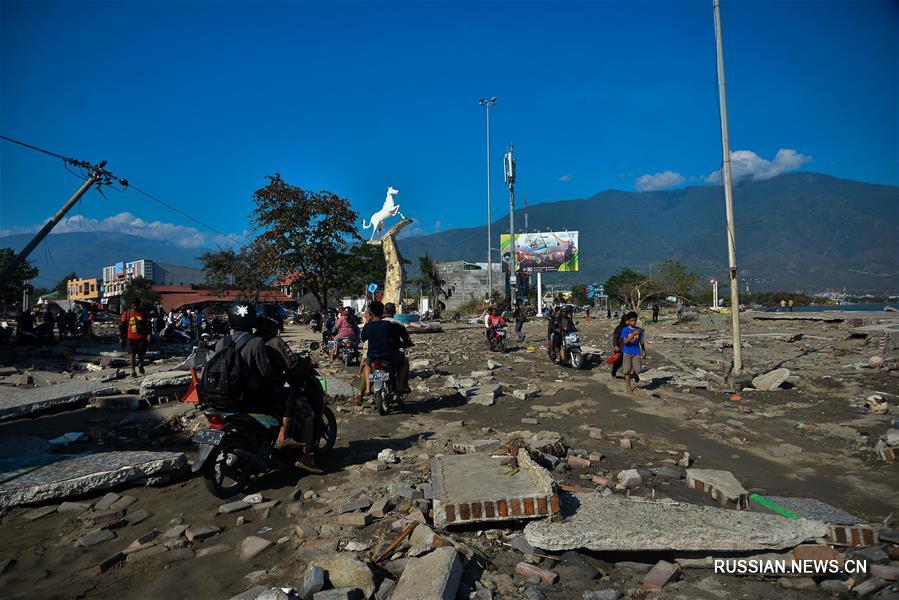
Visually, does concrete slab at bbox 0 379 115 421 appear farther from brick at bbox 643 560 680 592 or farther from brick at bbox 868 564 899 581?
brick at bbox 868 564 899 581

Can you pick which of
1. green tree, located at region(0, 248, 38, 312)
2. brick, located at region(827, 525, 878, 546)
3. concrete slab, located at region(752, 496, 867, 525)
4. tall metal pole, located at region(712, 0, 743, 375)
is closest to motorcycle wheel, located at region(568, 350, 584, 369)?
tall metal pole, located at region(712, 0, 743, 375)

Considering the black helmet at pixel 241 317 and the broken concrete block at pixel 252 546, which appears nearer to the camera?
the broken concrete block at pixel 252 546

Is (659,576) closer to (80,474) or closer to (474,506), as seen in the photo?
(474,506)

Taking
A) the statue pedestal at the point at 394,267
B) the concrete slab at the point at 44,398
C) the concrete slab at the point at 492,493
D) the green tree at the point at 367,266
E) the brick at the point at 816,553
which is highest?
the green tree at the point at 367,266

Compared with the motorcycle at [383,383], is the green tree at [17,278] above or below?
above

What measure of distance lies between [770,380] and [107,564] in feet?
32.6

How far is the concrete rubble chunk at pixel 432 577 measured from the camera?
2598 millimetres

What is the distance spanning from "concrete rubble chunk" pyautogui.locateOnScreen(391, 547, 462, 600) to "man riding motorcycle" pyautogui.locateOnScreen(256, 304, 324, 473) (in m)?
2.10

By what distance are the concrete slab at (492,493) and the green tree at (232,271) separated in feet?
135

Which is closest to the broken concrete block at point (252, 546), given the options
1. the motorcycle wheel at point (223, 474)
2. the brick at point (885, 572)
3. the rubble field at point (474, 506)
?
the rubble field at point (474, 506)

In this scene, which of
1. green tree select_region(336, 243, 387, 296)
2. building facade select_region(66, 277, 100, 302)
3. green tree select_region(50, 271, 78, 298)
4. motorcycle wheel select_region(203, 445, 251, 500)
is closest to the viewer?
motorcycle wheel select_region(203, 445, 251, 500)

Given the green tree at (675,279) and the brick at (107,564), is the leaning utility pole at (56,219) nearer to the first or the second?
the brick at (107,564)

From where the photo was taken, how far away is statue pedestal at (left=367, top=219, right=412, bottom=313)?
24.4 m

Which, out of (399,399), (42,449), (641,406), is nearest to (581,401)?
(641,406)
